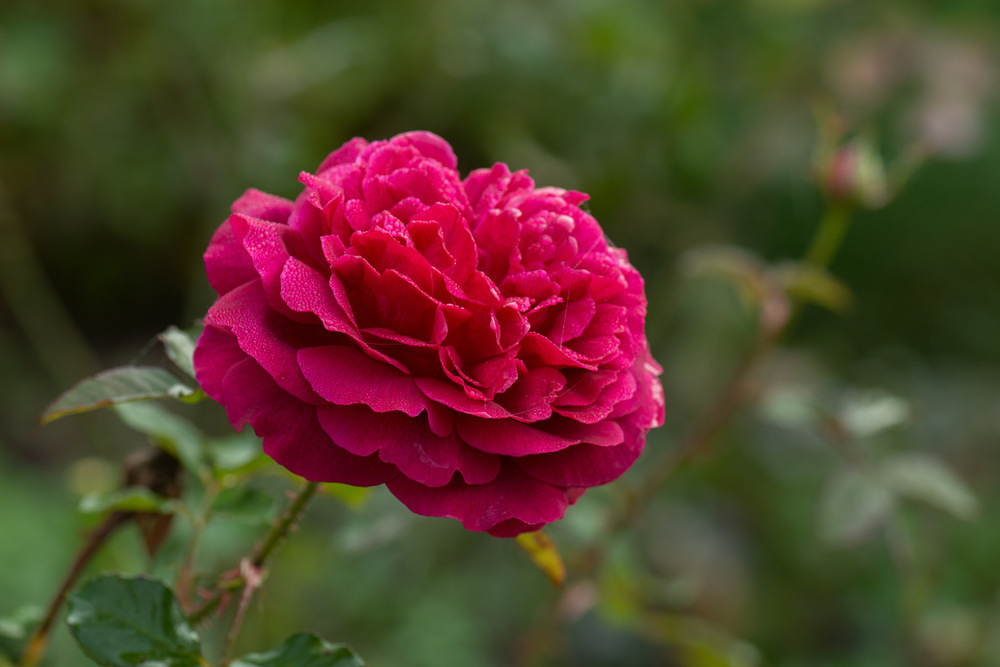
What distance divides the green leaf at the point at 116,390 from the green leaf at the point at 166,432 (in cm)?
9

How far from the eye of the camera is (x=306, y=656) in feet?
1.12

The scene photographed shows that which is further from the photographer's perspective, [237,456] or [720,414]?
[720,414]

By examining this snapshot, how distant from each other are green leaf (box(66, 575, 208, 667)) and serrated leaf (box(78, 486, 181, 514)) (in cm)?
6

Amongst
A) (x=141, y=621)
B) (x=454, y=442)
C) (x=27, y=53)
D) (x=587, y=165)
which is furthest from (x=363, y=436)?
(x=27, y=53)

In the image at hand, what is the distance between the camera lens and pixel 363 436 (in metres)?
0.29

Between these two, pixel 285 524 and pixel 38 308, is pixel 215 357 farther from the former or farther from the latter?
pixel 38 308

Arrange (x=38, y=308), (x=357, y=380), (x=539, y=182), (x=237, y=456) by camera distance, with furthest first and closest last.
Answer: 1. (x=38, y=308)
2. (x=539, y=182)
3. (x=237, y=456)
4. (x=357, y=380)

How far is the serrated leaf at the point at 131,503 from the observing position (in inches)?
15.9

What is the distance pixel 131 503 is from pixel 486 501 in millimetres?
205

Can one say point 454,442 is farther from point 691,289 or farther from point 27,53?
point 27,53

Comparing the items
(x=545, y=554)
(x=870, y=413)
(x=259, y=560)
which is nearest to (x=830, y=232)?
(x=870, y=413)

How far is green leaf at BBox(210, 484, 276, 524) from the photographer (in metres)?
0.44

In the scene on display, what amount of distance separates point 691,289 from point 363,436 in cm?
134

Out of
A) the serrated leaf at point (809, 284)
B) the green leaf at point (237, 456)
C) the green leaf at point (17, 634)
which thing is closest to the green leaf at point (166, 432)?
the green leaf at point (237, 456)
